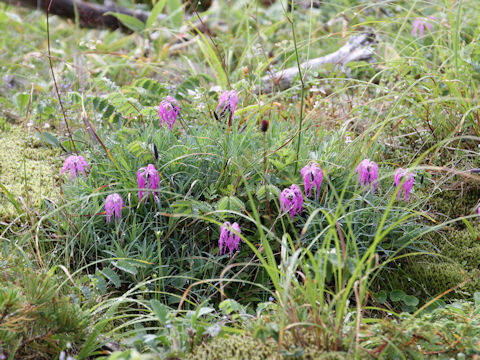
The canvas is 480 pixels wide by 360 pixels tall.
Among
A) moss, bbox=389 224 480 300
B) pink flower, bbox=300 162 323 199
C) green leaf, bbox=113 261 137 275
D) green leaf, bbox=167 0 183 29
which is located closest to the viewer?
green leaf, bbox=113 261 137 275

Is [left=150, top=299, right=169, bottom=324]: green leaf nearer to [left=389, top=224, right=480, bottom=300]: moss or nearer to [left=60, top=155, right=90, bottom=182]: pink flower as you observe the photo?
[left=60, top=155, right=90, bottom=182]: pink flower

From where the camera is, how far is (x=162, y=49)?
4914 millimetres

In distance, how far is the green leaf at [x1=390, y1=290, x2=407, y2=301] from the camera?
2254 mm

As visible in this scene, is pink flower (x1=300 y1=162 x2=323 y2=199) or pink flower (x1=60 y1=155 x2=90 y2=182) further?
pink flower (x1=60 y1=155 x2=90 y2=182)

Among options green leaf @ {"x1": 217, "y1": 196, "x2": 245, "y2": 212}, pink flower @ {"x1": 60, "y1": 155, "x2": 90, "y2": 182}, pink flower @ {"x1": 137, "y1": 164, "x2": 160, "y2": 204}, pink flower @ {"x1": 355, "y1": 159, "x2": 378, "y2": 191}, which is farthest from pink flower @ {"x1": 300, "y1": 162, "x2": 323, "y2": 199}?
pink flower @ {"x1": 60, "y1": 155, "x2": 90, "y2": 182}

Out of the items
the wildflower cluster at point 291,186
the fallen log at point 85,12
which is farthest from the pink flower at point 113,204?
the fallen log at point 85,12

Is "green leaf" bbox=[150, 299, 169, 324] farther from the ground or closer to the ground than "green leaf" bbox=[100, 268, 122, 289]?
farther from the ground

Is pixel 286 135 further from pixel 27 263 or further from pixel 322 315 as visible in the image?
pixel 27 263

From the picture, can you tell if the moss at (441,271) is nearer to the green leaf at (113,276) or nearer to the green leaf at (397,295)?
the green leaf at (397,295)

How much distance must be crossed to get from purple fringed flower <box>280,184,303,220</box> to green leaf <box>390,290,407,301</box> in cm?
56

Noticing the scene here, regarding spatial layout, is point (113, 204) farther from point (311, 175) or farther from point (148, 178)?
point (311, 175)

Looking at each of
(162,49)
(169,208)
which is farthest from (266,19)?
(169,208)

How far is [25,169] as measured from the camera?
2.63 metres

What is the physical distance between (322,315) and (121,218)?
1107 mm
